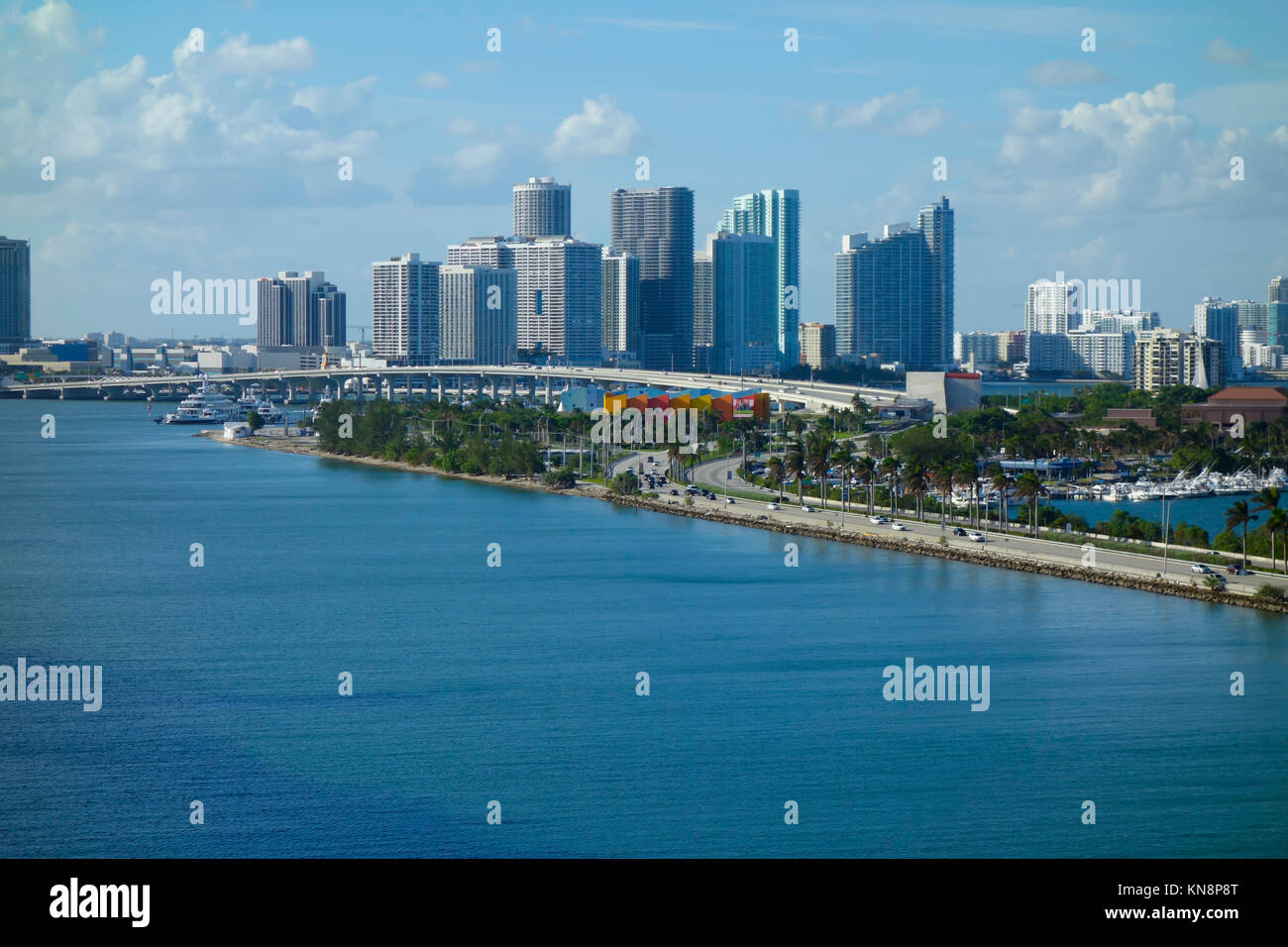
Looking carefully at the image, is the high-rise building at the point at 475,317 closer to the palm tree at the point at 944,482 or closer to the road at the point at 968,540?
the road at the point at 968,540

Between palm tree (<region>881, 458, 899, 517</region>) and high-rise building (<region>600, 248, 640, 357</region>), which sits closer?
palm tree (<region>881, 458, 899, 517</region>)

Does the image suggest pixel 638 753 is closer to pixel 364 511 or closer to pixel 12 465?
pixel 364 511

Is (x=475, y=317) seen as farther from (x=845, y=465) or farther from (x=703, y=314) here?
(x=845, y=465)

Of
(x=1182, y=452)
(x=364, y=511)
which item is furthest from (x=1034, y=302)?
(x=364, y=511)

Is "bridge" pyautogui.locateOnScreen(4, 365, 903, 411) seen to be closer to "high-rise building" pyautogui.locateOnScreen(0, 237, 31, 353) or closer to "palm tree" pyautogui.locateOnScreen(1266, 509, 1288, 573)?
"high-rise building" pyautogui.locateOnScreen(0, 237, 31, 353)

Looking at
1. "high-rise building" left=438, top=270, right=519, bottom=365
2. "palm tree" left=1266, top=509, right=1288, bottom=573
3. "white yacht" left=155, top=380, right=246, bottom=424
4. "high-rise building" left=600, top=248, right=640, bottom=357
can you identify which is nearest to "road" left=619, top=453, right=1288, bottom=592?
"palm tree" left=1266, top=509, right=1288, bottom=573
